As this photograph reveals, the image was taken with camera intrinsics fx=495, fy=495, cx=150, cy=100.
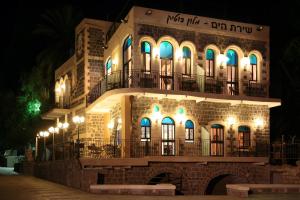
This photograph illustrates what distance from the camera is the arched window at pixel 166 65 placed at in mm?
24438

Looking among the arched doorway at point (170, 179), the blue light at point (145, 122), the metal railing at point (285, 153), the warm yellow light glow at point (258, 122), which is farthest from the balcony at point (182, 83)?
the arched doorway at point (170, 179)

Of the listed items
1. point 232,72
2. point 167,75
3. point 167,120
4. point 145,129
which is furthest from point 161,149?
point 232,72

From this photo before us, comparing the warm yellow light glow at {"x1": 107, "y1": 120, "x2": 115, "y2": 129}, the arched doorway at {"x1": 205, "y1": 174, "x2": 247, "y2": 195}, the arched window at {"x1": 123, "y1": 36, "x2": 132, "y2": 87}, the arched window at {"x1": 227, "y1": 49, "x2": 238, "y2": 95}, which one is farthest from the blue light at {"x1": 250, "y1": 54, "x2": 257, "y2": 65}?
the warm yellow light glow at {"x1": 107, "y1": 120, "x2": 115, "y2": 129}

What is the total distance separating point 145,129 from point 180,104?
2.19 metres

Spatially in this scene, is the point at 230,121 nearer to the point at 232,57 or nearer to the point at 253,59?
the point at 232,57

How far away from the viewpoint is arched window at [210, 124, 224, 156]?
25.4m

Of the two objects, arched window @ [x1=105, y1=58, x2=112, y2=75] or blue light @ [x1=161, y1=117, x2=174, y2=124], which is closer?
blue light @ [x1=161, y1=117, x2=174, y2=124]

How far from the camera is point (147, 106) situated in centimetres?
2383

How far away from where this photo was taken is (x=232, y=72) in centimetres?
2641

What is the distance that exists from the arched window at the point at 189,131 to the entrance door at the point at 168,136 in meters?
0.75

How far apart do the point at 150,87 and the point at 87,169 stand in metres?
5.42

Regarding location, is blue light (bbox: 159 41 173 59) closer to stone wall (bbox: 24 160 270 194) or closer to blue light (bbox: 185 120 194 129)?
blue light (bbox: 185 120 194 129)

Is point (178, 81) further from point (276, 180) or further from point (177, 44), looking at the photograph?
point (276, 180)

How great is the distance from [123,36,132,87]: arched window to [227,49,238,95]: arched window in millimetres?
5416
